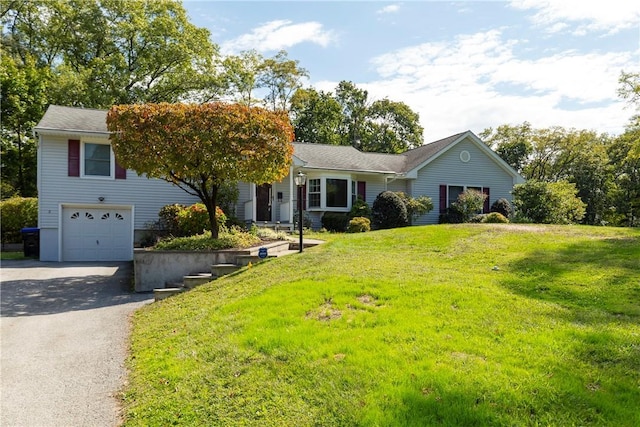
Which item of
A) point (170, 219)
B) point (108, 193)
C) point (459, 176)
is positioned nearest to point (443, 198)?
point (459, 176)

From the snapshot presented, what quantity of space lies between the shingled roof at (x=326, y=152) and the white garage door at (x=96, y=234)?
3287 mm

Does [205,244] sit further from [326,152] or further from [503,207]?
[503,207]

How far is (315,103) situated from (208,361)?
32.6 meters

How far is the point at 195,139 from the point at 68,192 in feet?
28.5

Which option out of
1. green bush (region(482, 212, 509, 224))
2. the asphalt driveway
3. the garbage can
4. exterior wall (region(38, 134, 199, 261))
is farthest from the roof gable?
the asphalt driveway

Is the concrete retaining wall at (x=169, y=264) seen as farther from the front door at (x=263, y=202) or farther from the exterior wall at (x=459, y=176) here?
the exterior wall at (x=459, y=176)

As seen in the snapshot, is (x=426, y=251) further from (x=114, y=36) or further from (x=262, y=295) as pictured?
(x=114, y=36)

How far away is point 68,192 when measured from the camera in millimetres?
16344

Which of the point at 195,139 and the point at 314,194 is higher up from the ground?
the point at 195,139

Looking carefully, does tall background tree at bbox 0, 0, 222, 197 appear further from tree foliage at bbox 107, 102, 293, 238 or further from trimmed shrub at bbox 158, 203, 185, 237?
tree foliage at bbox 107, 102, 293, 238

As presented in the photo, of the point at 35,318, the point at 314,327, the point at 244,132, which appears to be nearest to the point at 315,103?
the point at 244,132

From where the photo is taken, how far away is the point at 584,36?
1034 cm

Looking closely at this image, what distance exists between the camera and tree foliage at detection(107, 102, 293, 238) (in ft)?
35.3

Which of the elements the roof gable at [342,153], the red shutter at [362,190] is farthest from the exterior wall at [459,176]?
the red shutter at [362,190]
